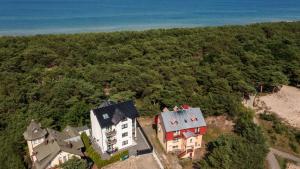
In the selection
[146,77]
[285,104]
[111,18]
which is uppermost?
[111,18]

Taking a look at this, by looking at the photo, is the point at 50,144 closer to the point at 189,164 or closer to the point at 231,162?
the point at 189,164

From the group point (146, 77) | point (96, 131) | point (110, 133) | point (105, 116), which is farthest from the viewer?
point (146, 77)

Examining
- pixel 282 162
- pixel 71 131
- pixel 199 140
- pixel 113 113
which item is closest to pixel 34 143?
pixel 71 131

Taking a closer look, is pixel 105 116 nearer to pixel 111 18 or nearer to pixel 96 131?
pixel 96 131

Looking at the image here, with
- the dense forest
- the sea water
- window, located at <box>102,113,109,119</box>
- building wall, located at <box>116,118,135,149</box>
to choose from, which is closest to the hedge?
building wall, located at <box>116,118,135,149</box>

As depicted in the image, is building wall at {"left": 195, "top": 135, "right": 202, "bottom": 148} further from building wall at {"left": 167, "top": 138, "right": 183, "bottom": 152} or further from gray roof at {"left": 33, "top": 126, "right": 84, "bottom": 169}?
gray roof at {"left": 33, "top": 126, "right": 84, "bottom": 169}

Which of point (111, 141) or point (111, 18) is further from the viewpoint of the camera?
point (111, 18)

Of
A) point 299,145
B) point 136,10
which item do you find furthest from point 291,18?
point 299,145
